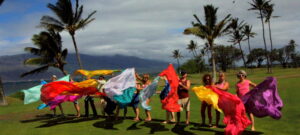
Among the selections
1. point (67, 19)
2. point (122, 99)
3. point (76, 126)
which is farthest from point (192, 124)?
point (67, 19)

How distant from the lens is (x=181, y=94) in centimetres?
965

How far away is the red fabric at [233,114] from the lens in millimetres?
7703

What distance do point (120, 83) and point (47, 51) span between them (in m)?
20.9

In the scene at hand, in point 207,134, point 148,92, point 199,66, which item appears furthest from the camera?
point 199,66

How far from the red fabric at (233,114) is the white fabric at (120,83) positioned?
12.8ft

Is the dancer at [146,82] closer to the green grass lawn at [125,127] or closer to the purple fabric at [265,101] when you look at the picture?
the green grass lawn at [125,127]

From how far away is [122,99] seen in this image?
10.7 m

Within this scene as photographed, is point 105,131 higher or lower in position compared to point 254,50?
lower

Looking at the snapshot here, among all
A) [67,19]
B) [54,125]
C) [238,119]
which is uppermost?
[67,19]

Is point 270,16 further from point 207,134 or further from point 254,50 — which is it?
point 254,50

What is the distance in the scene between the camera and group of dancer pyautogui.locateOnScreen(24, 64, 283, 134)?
7887 millimetres

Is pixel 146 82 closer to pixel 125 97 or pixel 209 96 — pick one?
pixel 125 97

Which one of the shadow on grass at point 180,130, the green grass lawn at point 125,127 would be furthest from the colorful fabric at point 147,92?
the shadow on grass at point 180,130

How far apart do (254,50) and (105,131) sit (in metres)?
112
